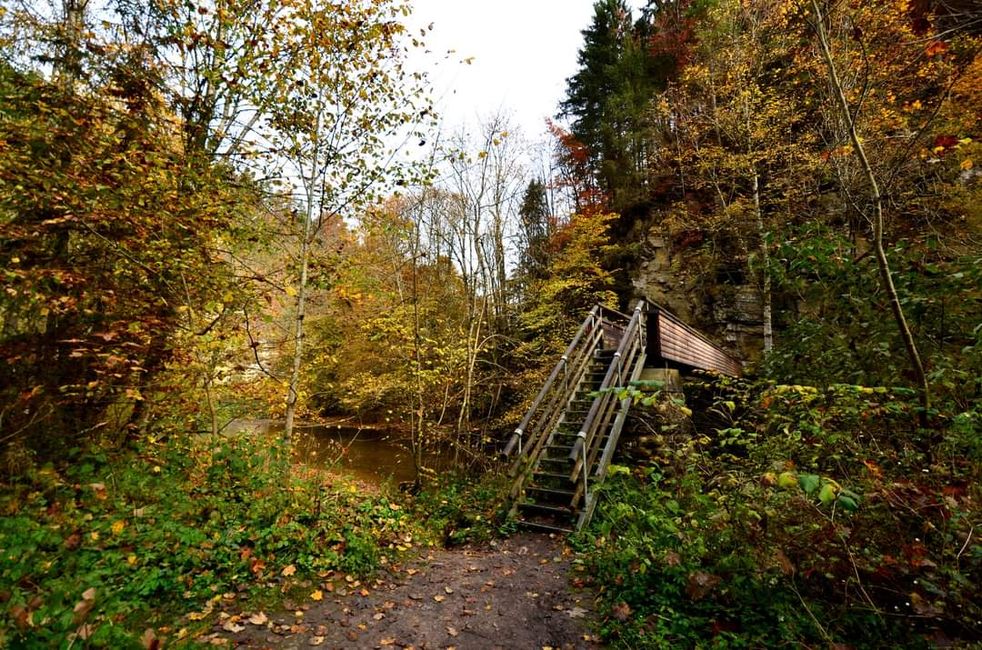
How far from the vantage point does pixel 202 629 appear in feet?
11.1

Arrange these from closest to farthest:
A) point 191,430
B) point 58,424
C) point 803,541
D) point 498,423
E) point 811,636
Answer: point 811,636
point 803,541
point 58,424
point 191,430
point 498,423

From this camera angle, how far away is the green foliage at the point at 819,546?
236cm

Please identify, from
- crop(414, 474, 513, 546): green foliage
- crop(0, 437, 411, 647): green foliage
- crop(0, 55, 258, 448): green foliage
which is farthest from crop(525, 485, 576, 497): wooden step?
crop(0, 55, 258, 448): green foliage

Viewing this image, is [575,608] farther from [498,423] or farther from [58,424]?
[498,423]

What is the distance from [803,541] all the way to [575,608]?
2167mm

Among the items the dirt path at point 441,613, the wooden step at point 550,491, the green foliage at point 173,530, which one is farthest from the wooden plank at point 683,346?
the green foliage at point 173,530

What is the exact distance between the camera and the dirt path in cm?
354

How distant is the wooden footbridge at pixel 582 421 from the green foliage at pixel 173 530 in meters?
2.12

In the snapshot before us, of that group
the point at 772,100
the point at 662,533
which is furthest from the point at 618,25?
the point at 662,533

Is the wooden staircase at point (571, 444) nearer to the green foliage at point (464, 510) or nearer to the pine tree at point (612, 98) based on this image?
the green foliage at point (464, 510)

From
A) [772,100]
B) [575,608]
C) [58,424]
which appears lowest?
[575,608]

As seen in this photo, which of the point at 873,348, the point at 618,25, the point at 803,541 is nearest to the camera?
the point at 803,541

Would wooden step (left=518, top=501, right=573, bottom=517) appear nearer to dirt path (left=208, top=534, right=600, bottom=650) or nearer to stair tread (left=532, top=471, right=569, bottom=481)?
stair tread (left=532, top=471, right=569, bottom=481)

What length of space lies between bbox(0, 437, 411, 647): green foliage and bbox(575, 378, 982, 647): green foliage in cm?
328
